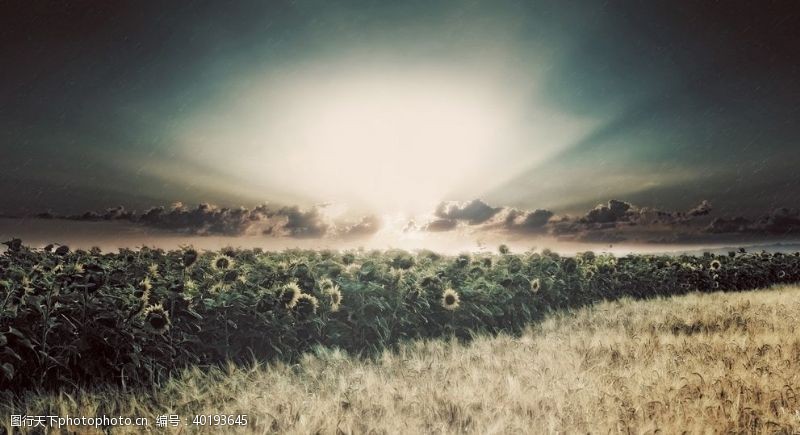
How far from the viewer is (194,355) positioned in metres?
5.82

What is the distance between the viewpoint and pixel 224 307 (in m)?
6.12

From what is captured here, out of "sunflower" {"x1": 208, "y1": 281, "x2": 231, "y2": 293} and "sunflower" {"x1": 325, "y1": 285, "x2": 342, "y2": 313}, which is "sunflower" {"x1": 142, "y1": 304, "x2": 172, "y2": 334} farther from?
"sunflower" {"x1": 325, "y1": 285, "x2": 342, "y2": 313}

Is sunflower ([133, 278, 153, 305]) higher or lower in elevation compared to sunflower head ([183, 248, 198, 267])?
lower

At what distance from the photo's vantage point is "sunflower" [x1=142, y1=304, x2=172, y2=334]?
5.21 m

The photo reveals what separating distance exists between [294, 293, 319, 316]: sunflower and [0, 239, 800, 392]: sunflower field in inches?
0.5

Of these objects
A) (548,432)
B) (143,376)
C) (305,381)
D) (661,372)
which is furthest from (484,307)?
(143,376)

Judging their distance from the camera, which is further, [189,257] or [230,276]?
[189,257]

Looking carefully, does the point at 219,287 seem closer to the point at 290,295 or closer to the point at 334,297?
the point at 290,295

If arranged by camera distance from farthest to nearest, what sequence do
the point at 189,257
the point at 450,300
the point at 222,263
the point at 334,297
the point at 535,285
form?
the point at 535,285 < the point at 450,300 < the point at 222,263 < the point at 334,297 < the point at 189,257

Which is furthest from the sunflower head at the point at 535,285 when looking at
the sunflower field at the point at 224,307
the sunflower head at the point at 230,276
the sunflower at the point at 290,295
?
the sunflower head at the point at 230,276

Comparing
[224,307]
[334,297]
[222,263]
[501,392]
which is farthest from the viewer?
[222,263]

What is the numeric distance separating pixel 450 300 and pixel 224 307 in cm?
361

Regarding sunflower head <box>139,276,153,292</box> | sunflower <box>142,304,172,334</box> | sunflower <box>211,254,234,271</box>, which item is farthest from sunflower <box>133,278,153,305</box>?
sunflower <box>211,254,234,271</box>

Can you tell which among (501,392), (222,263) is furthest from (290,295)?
(501,392)
